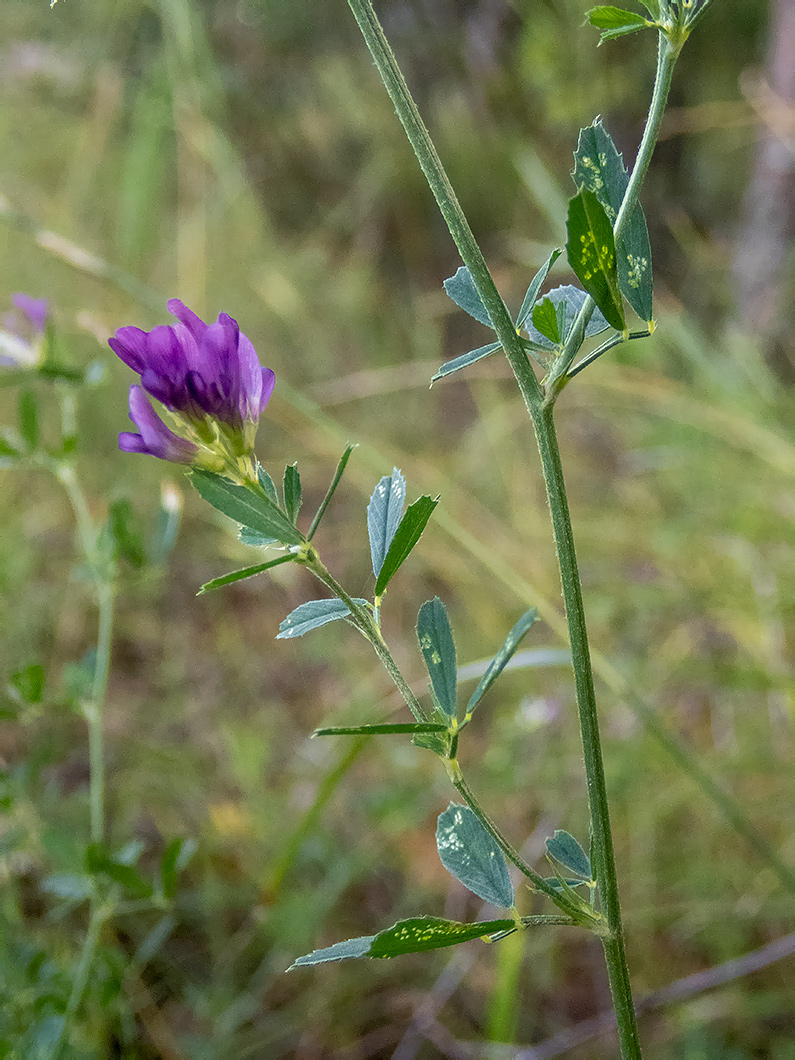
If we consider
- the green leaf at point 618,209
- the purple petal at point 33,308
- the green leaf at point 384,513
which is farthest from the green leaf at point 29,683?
the green leaf at point 618,209

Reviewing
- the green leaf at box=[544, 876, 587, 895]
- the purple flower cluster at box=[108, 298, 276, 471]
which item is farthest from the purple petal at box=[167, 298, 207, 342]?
the green leaf at box=[544, 876, 587, 895]

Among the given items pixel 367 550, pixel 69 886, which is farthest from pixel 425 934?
pixel 367 550

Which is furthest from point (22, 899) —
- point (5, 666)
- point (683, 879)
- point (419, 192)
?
point (419, 192)

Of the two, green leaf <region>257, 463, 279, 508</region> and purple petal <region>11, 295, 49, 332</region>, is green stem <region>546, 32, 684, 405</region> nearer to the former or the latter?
green leaf <region>257, 463, 279, 508</region>

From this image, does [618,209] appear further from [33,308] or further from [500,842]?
[33,308]

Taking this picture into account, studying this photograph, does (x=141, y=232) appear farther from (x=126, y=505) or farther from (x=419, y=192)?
(x=126, y=505)

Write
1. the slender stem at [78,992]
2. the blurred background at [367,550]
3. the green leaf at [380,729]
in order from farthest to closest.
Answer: the blurred background at [367,550] → the slender stem at [78,992] → the green leaf at [380,729]

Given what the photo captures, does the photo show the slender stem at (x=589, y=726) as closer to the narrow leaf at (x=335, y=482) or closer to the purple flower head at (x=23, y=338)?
the narrow leaf at (x=335, y=482)
